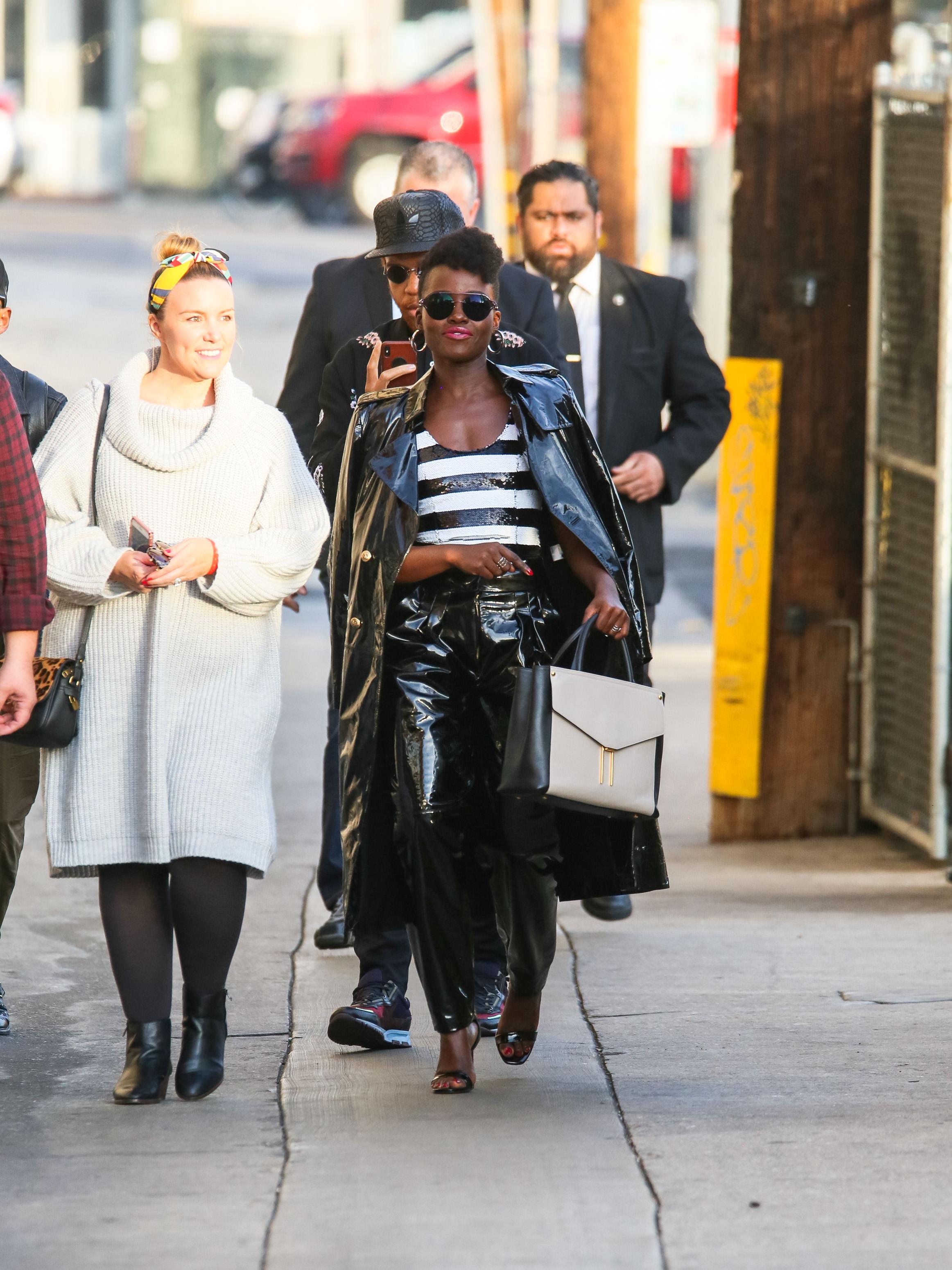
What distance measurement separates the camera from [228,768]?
4613mm

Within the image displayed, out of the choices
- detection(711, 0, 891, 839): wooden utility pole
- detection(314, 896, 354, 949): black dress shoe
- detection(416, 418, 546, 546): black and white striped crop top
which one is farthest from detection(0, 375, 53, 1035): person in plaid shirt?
detection(711, 0, 891, 839): wooden utility pole

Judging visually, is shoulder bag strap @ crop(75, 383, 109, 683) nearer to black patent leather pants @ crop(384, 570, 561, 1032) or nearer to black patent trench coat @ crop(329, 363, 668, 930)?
black patent trench coat @ crop(329, 363, 668, 930)

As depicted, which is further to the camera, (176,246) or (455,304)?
(176,246)

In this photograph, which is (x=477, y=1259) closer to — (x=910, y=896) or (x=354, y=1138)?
(x=354, y=1138)

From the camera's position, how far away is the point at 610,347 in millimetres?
6488

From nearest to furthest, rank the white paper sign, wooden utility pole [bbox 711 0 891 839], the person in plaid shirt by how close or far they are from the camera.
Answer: the person in plaid shirt → wooden utility pole [bbox 711 0 891 839] → the white paper sign

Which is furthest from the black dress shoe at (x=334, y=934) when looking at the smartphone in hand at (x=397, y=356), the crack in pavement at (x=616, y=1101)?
the smartphone in hand at (x=397, y=356)

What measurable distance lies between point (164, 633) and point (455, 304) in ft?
2.97

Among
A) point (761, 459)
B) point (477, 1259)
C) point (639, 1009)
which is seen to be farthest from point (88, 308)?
point (477, 1259)

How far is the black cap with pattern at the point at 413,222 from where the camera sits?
203 inches

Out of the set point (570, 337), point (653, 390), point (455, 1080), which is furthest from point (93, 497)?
point (653, 390)

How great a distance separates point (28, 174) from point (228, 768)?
31017mm

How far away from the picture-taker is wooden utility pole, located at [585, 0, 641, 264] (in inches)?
503

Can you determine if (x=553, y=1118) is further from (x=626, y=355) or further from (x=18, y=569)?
(x=626, y=355)
